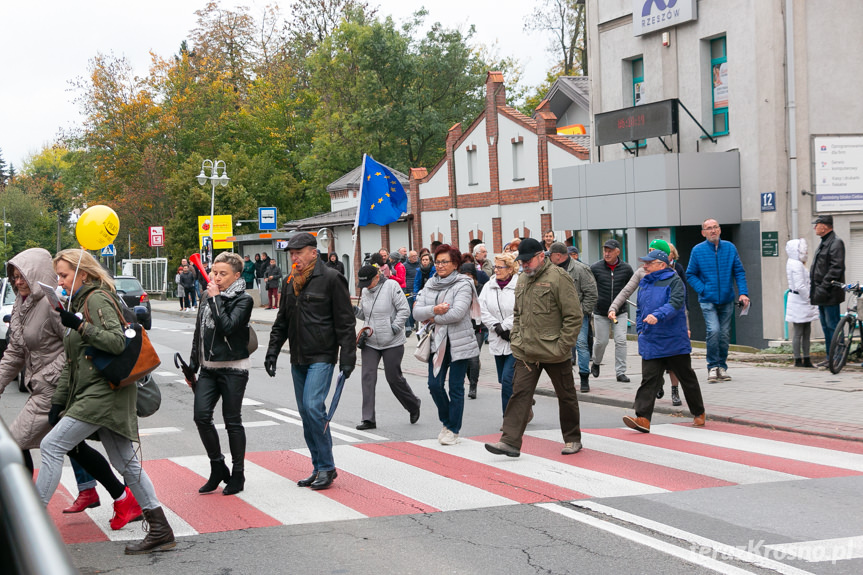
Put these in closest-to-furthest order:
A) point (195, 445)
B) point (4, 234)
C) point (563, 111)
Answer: point (195, 445)
point (563, 111)
point (4, 234)

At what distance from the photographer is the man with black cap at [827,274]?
1304cm

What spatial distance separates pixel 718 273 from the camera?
12305 millimetres

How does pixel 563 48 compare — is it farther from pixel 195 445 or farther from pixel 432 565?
pixel 432 565

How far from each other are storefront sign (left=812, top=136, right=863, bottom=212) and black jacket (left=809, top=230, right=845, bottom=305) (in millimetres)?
4995

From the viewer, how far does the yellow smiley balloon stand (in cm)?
716

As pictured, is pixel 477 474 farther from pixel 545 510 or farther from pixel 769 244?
pixel 769 244

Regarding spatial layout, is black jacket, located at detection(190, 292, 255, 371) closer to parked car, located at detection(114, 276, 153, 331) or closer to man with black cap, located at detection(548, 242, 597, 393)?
man with black cap, located at detection(548, 242, 597, 393)

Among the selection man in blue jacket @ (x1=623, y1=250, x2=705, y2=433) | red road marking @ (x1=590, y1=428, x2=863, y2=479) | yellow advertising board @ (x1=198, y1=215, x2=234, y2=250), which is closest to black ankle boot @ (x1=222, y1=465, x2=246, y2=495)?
red road marking @ (x1=590, y1=428, x2=863, y2=479)

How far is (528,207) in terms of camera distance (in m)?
30.8

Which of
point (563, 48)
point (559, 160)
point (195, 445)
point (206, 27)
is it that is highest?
point (206, 27)

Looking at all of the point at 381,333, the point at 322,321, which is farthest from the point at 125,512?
the point at 381,333

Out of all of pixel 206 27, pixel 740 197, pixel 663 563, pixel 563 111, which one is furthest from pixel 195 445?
pixel 206 27

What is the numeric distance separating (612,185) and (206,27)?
5166cm

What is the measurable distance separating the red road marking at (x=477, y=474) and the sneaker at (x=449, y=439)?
0.76 feet
